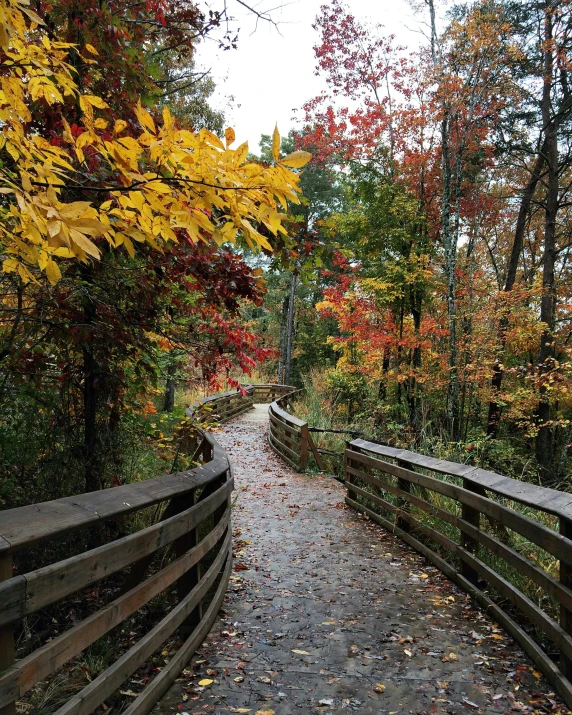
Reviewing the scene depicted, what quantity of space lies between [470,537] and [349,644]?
1.59 metres

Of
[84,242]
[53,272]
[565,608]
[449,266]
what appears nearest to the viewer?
[84,242]

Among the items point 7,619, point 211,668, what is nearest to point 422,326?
point 211,668

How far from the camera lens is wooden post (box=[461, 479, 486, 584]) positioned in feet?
14.8

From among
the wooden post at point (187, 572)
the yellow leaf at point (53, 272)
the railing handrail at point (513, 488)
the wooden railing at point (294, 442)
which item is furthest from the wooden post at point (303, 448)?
the yellow leaf at point (53, 272)

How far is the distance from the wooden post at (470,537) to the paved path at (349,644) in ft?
0.67

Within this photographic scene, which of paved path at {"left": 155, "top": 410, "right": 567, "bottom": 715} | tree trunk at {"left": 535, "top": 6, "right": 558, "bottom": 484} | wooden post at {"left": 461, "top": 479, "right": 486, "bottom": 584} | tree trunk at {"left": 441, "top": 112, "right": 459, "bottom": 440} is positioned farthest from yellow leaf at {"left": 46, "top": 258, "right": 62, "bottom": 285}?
tree trunk at {"left": 535, "top": 6, "right": 558, "bottom": 484}

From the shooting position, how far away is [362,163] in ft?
54.1

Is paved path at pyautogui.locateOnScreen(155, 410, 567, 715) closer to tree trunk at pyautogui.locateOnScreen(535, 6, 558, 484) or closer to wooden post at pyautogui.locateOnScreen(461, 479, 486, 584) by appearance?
wooden post at pyautogui.locateOnScreen(461, 479, 486, 584)

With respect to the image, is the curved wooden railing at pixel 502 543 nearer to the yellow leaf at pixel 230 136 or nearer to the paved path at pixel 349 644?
the paved path at pixel 349 644

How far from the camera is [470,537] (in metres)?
4.62

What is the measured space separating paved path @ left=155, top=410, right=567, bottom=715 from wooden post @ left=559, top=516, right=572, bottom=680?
17 cm

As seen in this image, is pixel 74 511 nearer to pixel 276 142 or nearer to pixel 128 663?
pixel 128 663

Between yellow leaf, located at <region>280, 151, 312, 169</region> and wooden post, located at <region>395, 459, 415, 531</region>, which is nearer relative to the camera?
yellow leaf, located at <region>280, 151, 312, 169</region>

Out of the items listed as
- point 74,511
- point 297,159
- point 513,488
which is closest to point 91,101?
point 297,159
